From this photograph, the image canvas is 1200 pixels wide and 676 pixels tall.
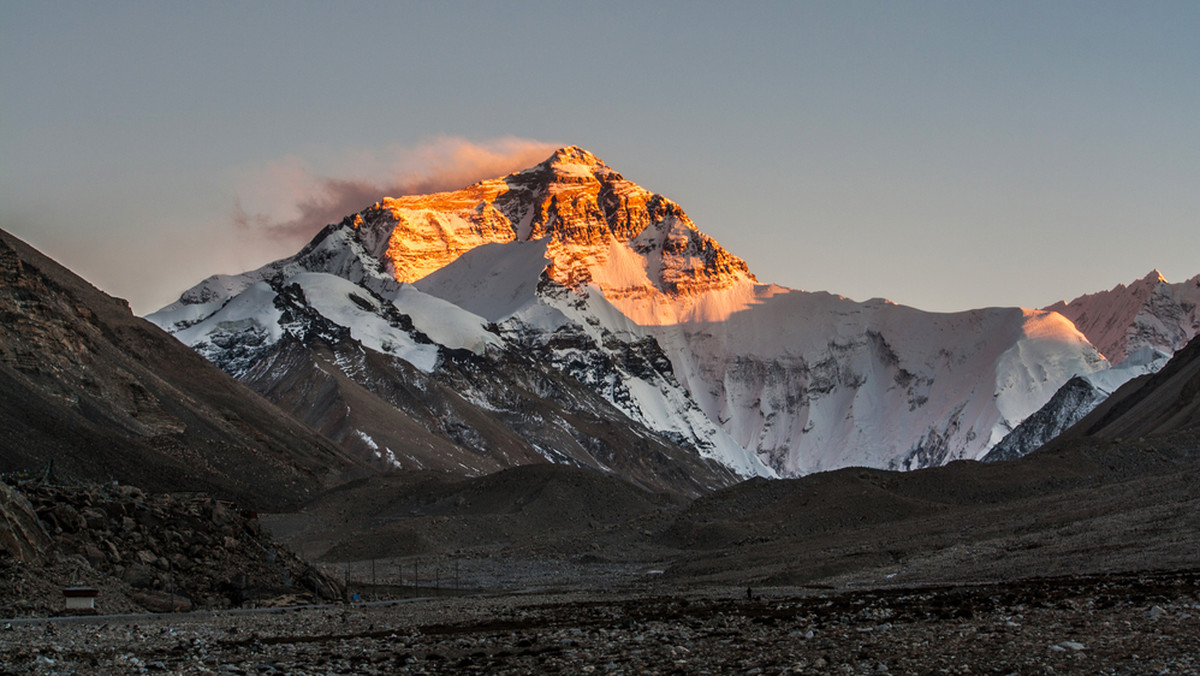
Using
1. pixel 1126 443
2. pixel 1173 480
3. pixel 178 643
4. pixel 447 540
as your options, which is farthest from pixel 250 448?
pixel 178 643

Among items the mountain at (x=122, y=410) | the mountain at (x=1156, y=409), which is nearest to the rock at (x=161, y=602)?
the mountain at (x=122, y=410)

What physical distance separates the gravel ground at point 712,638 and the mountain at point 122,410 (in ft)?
211

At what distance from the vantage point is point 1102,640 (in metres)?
25.3

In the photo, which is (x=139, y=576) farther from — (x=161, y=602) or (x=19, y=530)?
(x=19, y=530)

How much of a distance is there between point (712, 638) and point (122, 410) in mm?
101827

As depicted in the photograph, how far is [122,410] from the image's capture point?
12169cm

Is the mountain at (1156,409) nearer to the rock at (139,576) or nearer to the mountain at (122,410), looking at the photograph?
the rock at (139,576)

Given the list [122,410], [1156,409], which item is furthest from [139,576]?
[1156,409]

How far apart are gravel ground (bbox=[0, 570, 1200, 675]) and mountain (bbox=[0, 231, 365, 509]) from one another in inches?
2535

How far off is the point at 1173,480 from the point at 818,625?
130ft

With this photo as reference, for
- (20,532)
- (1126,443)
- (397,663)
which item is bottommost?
(397,663)

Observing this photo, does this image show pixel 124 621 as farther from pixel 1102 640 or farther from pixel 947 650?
pixel 1102 640

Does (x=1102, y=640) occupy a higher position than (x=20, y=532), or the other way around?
(x=20, y=532)

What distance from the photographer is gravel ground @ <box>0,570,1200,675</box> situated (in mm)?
24641
